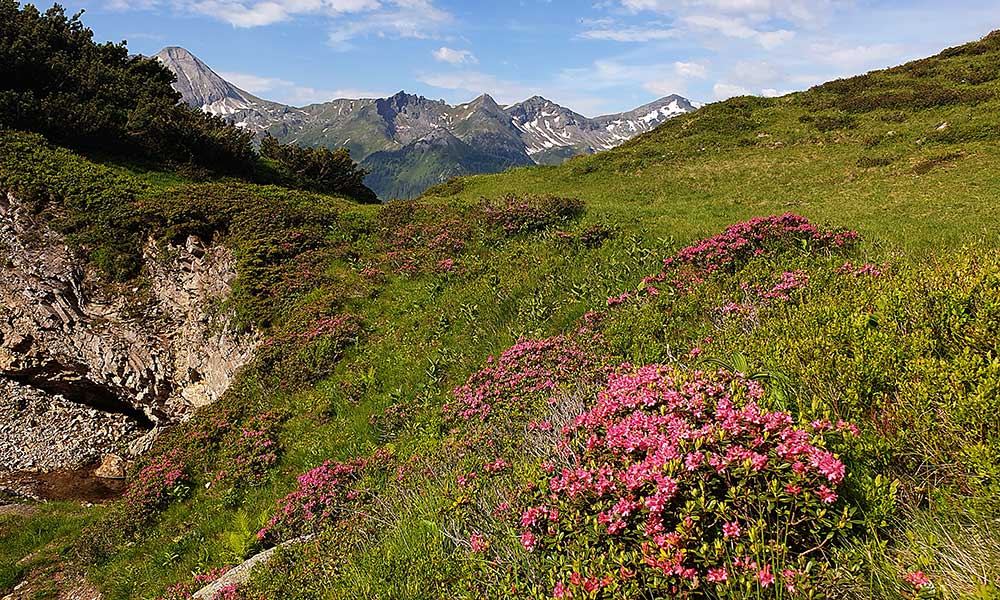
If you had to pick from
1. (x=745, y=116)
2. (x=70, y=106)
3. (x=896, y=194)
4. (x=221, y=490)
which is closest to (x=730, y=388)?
(x=221, y=490)

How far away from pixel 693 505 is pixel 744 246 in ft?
25.9

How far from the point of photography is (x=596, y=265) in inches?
465

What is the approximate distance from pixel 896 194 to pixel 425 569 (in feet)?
87.7

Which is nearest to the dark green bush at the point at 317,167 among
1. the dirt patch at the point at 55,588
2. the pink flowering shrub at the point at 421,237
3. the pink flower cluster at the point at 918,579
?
the pink flowering shrub at the point at 421,237

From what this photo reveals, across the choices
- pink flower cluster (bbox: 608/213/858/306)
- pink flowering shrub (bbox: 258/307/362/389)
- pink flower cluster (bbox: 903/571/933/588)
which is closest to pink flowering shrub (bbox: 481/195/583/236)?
pink flowering shrub (bbox: 258/307/362/389)

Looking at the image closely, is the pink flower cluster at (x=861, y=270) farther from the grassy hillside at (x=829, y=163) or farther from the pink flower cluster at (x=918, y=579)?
the grassy hillside at (x=829, y=163)

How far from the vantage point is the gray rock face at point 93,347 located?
16.4 meters

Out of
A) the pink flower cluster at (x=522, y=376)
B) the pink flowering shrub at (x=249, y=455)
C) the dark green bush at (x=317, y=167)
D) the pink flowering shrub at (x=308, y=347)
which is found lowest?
the pink flowering shrub at (x=249, y=455)

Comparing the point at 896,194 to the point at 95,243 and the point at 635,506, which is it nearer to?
the point at 635,506

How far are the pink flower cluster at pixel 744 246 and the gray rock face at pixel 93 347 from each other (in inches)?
551

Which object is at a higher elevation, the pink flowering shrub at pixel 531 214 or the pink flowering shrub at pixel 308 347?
the pink flowering shrub at pixel 531 214

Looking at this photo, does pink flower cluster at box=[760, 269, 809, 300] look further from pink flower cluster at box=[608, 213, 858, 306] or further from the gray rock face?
the gray rock face

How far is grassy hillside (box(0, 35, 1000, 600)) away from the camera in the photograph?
2.79 metres

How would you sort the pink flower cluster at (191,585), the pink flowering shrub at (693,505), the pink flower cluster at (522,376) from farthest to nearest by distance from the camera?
the pink flower cluster at (191,585) < the pink flower cluster at (522,376) < the pink flowering shrub at (693,505)
